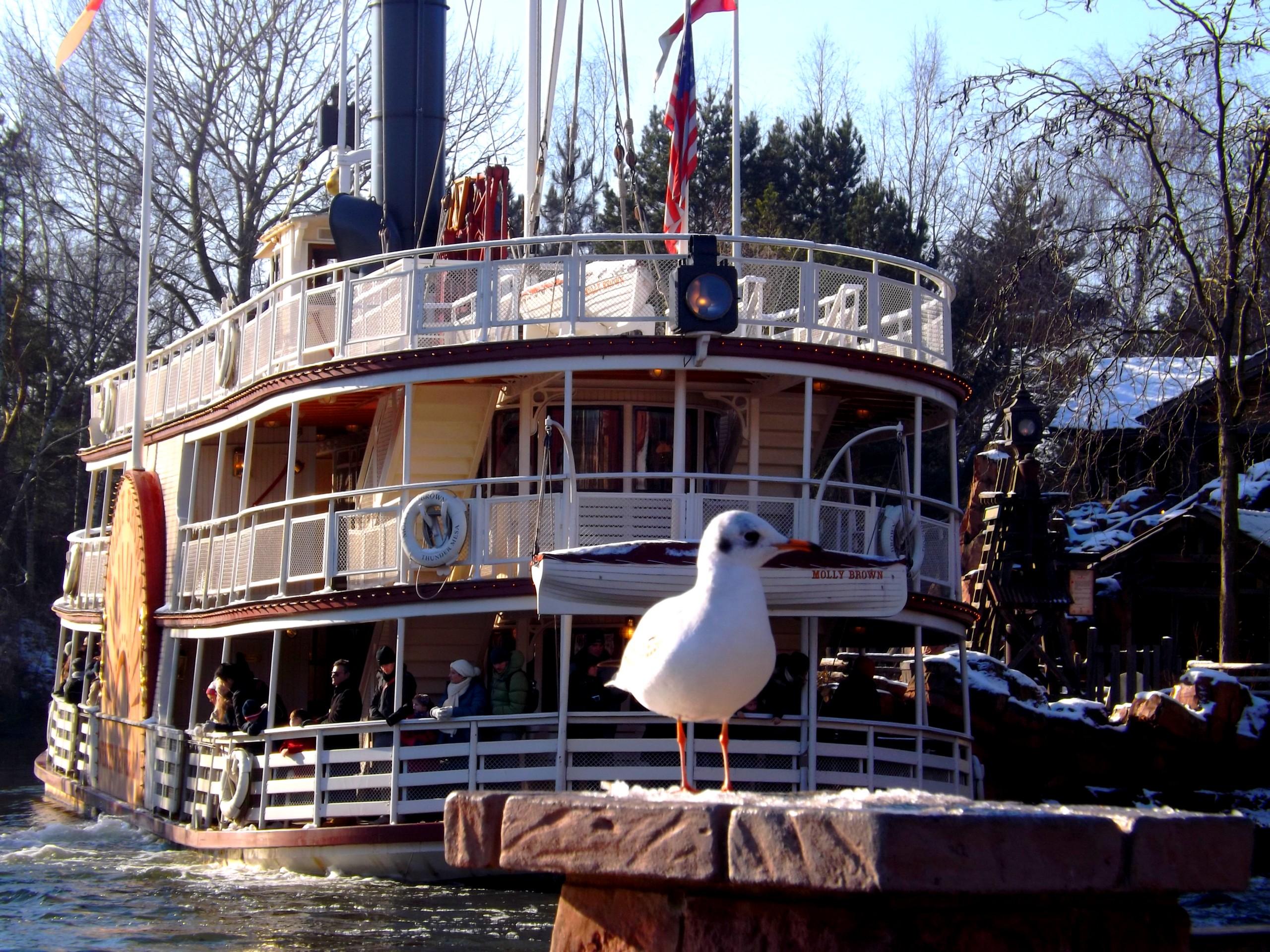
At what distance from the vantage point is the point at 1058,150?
20.2 m

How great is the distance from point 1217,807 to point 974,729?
9.73 feet

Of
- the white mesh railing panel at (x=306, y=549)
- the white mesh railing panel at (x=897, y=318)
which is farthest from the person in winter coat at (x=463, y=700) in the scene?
the white mesh railing panel at (x=897, y=318)

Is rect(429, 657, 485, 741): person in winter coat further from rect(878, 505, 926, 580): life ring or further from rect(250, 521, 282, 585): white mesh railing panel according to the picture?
rect(878, 505, 926, 580): life ring

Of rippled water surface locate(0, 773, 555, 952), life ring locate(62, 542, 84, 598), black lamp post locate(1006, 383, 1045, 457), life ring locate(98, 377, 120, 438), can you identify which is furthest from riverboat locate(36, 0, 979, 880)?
black lamp post locate(1006, 383, 1045, 457)

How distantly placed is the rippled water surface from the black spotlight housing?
490 cm

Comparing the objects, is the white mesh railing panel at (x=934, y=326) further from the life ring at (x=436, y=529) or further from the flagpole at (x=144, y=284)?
the flagpole at (x=144, y=284)

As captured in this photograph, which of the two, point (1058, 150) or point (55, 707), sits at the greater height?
point (1058, 150)

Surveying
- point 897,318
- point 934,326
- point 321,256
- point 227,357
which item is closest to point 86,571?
point 321,256

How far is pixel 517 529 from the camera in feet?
45.8

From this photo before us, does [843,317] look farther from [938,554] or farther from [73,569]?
[73,569]

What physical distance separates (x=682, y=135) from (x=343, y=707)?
6762 millimetres

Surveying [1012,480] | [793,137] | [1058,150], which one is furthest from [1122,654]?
[793,137]

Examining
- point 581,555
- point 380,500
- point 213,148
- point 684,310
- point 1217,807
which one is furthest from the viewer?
point 213,148

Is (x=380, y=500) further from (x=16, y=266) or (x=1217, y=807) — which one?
(x=16, y=266)
